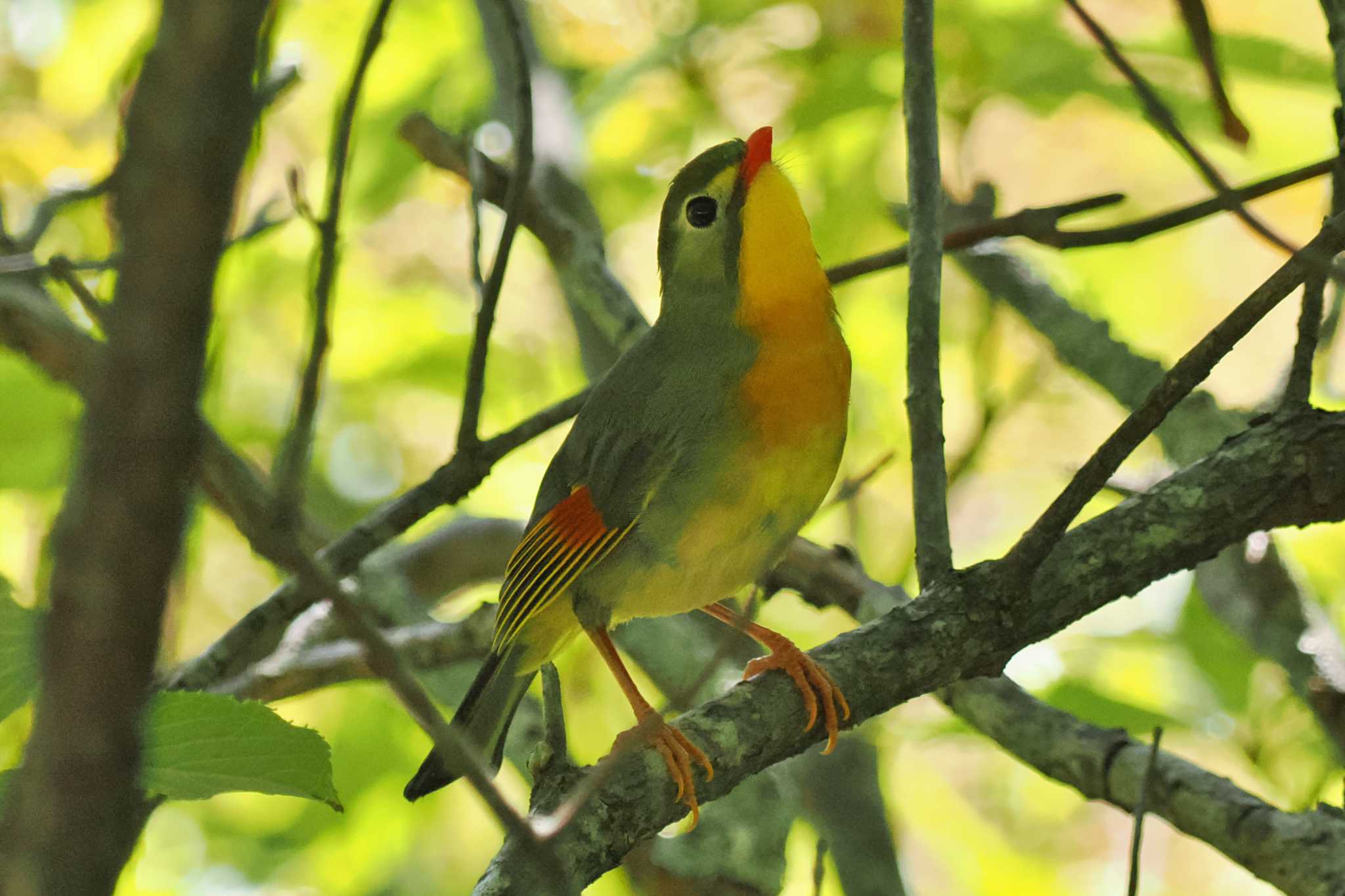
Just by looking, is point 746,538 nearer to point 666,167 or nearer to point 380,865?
point 380,865

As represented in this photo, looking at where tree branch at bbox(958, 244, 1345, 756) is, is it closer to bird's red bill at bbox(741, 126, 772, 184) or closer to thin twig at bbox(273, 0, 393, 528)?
bird's red bill at bbox(741, 126, 772, 184)

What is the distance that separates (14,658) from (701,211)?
7.55 feet

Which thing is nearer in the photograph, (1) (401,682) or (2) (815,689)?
(1) (401,682)

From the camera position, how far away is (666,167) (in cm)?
489

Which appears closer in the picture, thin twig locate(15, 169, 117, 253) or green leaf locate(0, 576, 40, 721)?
green leaf locate(0, 576, 40, 721)

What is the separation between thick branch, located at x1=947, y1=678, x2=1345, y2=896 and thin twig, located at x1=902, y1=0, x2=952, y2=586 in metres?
0.44

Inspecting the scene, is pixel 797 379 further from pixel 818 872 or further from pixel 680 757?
pixel 818 872

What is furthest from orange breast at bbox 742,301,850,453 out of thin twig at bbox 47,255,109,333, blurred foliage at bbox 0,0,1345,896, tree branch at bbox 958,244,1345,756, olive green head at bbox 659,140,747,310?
thin twig at bbox 47,255,109,333

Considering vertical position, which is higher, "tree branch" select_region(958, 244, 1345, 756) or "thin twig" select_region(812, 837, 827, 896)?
"tree branch" select_region(958, 244, 1345, 756)

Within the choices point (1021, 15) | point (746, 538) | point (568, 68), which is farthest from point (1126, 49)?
point (568, 68)

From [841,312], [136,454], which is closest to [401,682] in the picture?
[136,454]

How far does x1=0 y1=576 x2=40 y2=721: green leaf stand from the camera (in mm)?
1677

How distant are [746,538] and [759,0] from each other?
2111mm

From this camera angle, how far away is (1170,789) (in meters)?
2.60
